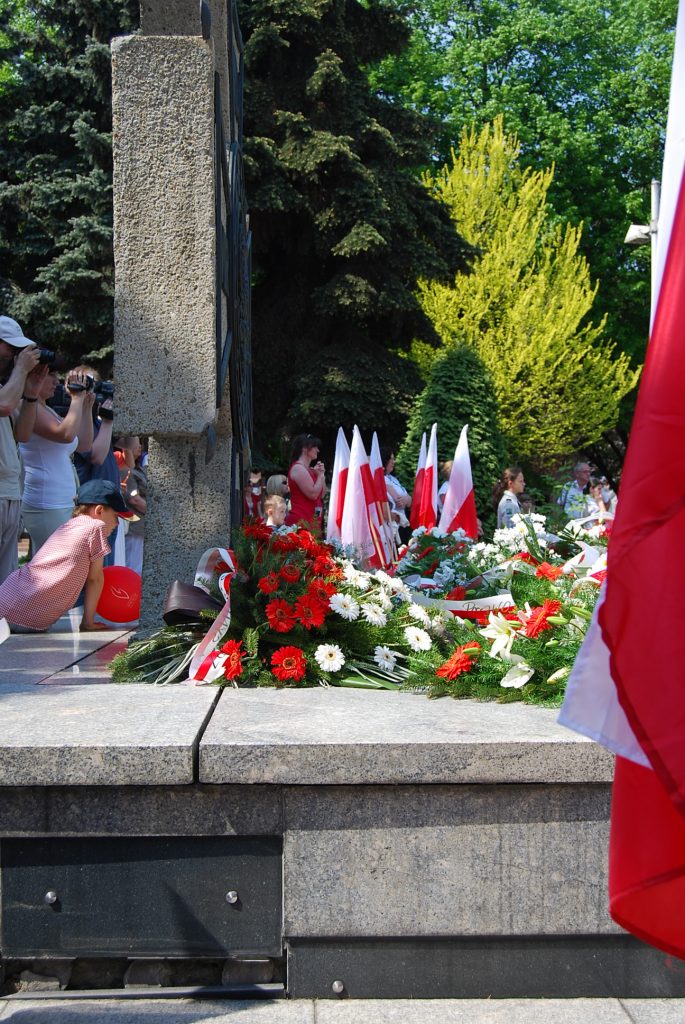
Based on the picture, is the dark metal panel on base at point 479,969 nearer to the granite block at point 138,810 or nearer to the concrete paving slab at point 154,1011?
the concrete paving slab at point 154,1011

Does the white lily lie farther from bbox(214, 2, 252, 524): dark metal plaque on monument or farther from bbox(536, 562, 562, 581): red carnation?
bbox(214, 2, 252, 524): dark metal plaque on monument

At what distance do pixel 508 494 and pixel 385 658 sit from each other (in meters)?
6.66

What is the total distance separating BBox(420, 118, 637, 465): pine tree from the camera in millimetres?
28406

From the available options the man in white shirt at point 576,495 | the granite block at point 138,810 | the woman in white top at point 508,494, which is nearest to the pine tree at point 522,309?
the man in white shirt at point 576,495

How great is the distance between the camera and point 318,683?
4.18 meters

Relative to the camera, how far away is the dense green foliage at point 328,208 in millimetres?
21047

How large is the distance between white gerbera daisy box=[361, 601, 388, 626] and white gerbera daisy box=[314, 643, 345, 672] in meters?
0.26

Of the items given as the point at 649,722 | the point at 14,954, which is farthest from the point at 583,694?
the point at 14,954

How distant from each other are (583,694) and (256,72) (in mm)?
22329

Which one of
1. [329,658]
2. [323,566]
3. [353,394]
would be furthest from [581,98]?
[329,658]

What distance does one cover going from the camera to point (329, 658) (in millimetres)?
4195

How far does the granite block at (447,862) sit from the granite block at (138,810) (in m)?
0.12

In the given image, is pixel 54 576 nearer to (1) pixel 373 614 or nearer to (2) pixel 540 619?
(1) pixel 373 614

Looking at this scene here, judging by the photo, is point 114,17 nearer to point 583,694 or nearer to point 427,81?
point 427,81
